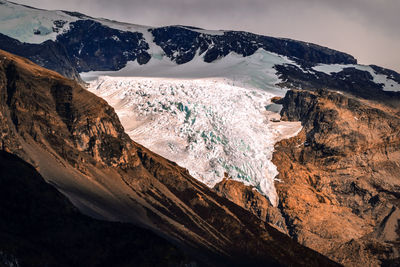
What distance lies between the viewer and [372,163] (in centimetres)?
17250

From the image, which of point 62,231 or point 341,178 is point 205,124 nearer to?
point 341,178

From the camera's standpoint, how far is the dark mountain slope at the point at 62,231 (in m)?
86.2

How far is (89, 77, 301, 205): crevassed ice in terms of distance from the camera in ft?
527

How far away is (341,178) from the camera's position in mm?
170500

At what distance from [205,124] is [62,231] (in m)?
83.5

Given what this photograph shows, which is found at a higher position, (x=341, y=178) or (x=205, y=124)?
(x=205, y=124)

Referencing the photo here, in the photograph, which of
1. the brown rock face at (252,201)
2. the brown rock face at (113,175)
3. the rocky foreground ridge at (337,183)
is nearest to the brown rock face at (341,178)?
the rocky foreground ridge at (337,183)

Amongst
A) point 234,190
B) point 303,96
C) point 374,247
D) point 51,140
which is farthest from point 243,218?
point 303,96

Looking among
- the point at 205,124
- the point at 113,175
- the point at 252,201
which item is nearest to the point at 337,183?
the point at 252,201

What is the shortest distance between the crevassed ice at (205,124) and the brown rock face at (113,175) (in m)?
12.6

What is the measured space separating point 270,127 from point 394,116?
3301 centimetres

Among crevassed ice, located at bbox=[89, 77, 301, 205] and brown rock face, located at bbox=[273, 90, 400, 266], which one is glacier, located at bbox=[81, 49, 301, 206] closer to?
crevassed ice, located at bbox=[89, 77, 301, 205]

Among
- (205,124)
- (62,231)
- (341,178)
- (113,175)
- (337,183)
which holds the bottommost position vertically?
(337,183)

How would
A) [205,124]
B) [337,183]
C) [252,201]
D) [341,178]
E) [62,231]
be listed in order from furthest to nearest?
[341,178]
[205,124]
[337,183]
[252,201]
[62,231]
